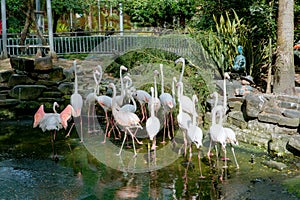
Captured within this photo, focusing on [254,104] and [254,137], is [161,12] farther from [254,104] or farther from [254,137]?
[254,137]

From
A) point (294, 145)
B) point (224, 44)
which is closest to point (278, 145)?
point (294, 145)

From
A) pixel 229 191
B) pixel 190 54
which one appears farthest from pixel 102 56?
pixel 229 191

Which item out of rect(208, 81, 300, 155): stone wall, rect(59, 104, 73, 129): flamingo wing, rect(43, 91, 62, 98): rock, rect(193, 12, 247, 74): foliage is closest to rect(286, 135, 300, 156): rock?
rect(208, 81, 300, 155): stone wall

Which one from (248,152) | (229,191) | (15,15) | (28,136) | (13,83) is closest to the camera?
(229,191)

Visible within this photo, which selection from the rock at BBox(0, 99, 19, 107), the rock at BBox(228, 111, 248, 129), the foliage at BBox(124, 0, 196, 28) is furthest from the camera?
the foliage at BBox(124, 0, 196, 28)

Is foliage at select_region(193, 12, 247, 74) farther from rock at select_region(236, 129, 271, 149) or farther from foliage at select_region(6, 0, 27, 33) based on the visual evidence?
foliage at select_region(6, 0, 27, 33)

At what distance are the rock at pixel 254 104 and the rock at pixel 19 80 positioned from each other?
17.4 ft

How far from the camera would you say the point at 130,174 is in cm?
557

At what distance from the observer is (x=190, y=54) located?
29.3ft

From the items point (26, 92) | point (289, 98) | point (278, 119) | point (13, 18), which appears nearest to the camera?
point (278, 119)

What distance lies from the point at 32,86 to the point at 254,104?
206 inches

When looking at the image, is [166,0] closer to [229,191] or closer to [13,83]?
[13,83]

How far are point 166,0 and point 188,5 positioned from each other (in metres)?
0.83

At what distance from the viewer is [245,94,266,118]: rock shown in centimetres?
695
